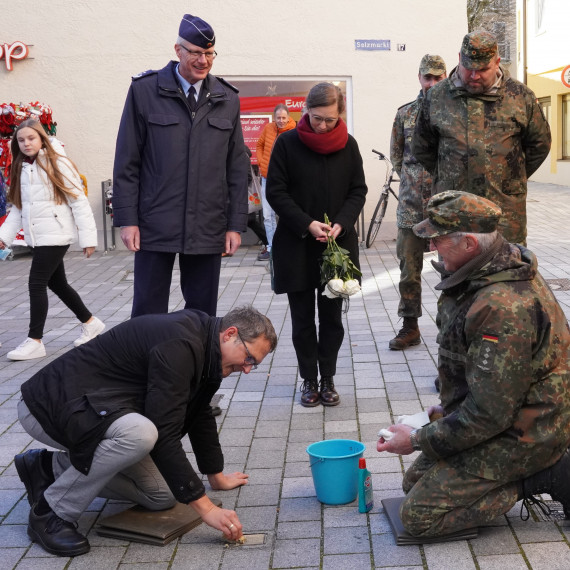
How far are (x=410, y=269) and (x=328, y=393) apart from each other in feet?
4.93

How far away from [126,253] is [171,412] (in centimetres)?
991

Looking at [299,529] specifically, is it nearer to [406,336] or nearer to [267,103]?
[406,336]

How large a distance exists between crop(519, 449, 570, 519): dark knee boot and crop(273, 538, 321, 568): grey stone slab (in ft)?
2.71

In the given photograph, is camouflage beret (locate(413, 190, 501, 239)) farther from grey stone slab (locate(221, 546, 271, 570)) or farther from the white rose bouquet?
the white rose bouquet

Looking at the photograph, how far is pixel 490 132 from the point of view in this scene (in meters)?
5.16

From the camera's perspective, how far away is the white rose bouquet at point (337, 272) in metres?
5.22

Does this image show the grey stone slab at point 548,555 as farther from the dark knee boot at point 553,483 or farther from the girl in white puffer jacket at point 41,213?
the girl in white puffer jacket at point 41,213

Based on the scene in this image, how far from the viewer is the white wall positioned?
1307 cm

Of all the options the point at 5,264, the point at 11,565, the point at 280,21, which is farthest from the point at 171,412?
the point at 280,21

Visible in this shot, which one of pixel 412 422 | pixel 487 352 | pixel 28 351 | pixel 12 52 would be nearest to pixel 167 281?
pixel 412 422

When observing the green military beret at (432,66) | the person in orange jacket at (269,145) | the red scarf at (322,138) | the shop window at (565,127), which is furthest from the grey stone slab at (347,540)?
the shop window at (565,127)

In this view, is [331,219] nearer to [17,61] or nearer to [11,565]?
[11,565]

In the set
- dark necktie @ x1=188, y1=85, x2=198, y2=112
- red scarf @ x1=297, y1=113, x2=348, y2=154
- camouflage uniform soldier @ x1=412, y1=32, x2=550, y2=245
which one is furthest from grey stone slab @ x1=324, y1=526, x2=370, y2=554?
dark necktie @ x1=188, y1=85, x2=198, y2=112

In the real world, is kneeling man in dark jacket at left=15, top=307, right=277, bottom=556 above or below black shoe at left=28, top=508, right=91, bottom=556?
above
